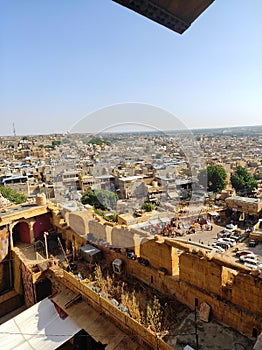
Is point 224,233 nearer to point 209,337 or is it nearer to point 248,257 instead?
point 248,257

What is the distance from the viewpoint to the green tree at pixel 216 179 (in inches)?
1177

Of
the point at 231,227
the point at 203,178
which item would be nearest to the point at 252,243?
the point at 231,227

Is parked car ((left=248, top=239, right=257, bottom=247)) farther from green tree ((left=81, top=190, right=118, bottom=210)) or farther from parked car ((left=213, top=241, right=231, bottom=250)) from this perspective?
green tree ((left=81, top=190, right=118, bottom=210))

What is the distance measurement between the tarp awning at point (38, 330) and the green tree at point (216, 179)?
2530 centimetres

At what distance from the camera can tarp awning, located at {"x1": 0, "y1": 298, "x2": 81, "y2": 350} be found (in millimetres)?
6938

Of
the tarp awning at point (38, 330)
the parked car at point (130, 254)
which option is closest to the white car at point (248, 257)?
the parked car at point (130, 254)

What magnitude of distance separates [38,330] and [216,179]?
2619 centimetres

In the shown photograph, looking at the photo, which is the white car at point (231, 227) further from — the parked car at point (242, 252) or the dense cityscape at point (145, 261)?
the parked car at point (242, 252)

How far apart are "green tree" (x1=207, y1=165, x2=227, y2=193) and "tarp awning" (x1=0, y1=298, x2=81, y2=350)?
2530 centimetres

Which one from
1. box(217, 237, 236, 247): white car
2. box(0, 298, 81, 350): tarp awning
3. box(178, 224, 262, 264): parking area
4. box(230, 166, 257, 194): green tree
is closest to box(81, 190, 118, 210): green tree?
box(178, 224, 262, 264): parking area

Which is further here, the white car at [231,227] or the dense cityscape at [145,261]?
Answer: the white car at [231,227]

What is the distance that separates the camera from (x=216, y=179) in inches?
1185

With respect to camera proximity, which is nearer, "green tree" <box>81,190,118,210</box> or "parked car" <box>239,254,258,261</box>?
"parked car" <box>239,254,258,261</box>

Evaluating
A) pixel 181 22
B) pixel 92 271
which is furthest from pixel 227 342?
pixel 181 22
